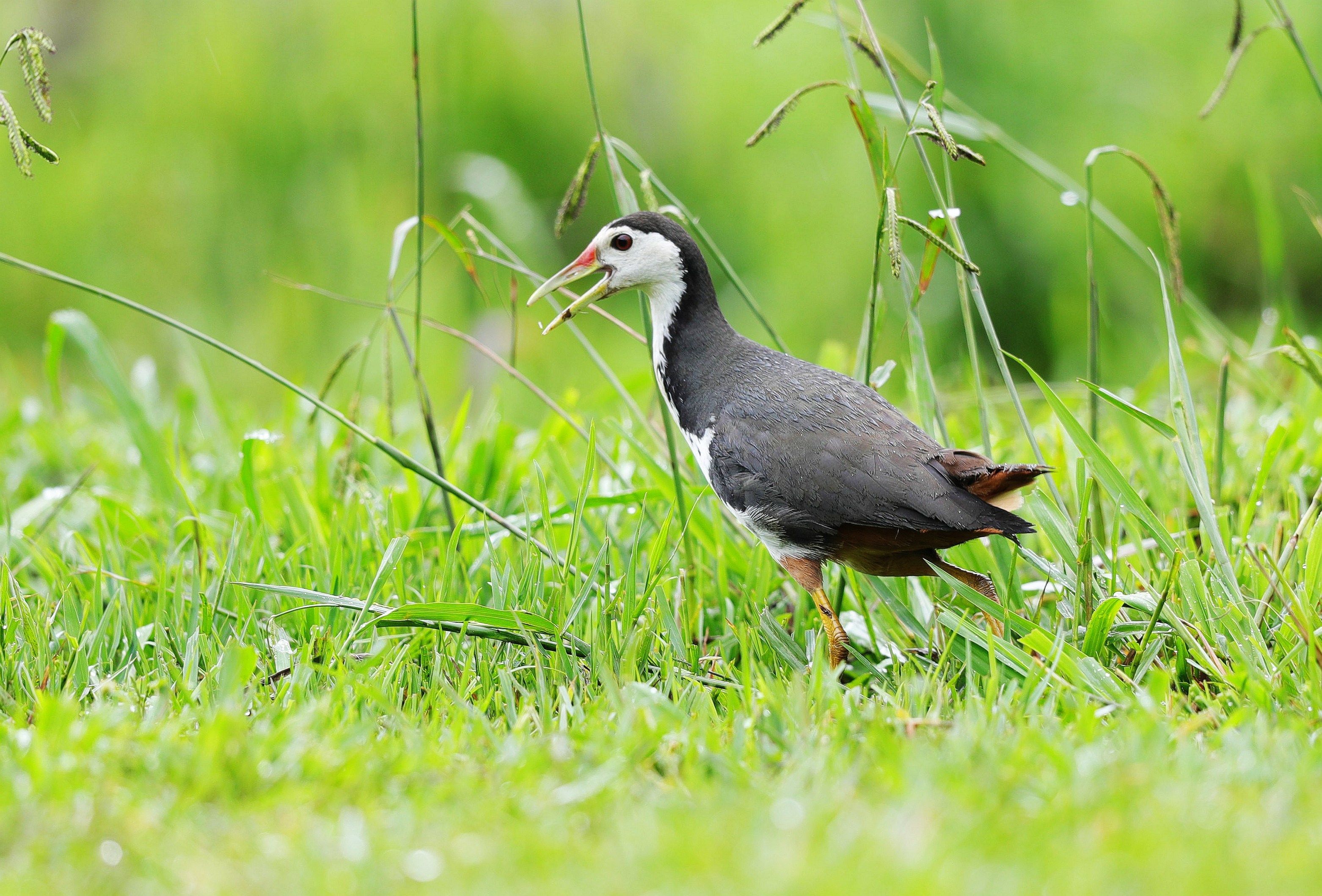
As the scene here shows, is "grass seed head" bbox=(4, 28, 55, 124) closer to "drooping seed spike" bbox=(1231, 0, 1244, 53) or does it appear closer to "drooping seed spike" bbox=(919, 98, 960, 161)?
"drooping seed spike" bbox=(919, 98, 960, 161)

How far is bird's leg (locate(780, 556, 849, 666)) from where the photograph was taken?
2775 millimetres

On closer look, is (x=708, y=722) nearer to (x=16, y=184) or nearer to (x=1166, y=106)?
(x=1166, y=106)

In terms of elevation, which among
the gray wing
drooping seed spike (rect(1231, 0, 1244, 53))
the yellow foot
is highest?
drooping seed spike (rect(1231, 0, 1244, 53))

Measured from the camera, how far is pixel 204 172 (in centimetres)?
708

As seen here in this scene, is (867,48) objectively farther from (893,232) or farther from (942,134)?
(893,232)

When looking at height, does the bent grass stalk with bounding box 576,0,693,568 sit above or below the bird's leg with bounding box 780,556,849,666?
above

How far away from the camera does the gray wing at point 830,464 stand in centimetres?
262

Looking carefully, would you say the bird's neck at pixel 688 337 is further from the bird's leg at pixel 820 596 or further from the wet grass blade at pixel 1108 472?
the wet grass blade at pixel 1108 472

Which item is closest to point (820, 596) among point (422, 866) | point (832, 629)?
point (832, 629)

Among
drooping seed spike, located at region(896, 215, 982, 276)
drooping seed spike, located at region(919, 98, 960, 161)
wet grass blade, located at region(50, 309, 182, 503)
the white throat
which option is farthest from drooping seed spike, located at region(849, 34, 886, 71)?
wet grass blade, located at region(50, 309, 182, 503)

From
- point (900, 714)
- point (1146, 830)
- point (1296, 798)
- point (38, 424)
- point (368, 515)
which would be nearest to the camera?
point (1146, 830)

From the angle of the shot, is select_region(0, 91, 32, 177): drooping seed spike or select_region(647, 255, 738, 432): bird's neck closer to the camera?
select_region(0, 91, 32, 177): drooping seed spike

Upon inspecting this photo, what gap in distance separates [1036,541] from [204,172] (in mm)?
5499

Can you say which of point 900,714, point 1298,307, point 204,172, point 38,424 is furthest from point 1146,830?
point 204,172
